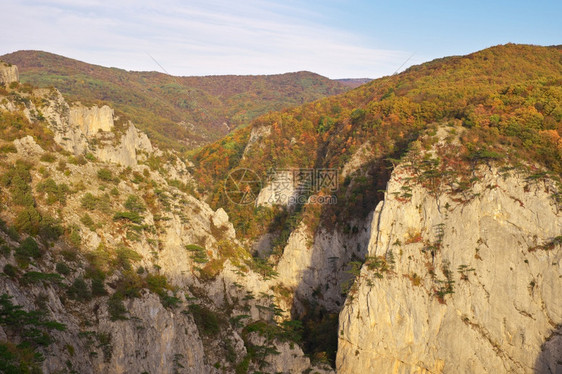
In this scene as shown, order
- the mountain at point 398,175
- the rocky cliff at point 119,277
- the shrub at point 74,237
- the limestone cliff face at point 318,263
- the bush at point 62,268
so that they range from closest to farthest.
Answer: the rocky cliff at point 119,277 < the bush at point 62,268 < the shrub at point 74,237 < the mountain at point 398,175 < the limestone cliff face at point 318,263

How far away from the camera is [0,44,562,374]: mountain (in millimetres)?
20859

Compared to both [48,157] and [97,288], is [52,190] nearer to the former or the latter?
[48,157]

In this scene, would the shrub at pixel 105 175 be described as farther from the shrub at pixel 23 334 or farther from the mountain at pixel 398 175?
the mountain at pixel 398 175

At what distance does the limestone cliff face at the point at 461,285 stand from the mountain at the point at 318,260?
0.36 ft

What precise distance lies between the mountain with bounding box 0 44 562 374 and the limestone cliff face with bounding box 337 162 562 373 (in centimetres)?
11

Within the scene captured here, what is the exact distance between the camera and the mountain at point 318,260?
68.4 ft

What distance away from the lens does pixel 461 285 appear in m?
29.8

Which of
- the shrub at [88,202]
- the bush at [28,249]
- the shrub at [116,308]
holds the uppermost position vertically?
the shrub at [88,202]

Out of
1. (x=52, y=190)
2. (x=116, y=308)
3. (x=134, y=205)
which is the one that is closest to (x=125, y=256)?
(x=116, y=308)

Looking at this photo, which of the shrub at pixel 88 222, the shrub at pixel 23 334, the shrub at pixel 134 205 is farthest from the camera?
the shrub at pixel 134 205

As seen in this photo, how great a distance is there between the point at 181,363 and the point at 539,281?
82.9ft

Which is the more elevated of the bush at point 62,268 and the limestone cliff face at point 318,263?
the bush at point 62,268

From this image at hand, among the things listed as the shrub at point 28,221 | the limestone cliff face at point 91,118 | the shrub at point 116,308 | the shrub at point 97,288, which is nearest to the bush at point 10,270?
the shrub at point 28,221

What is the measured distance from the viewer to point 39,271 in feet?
62.0
